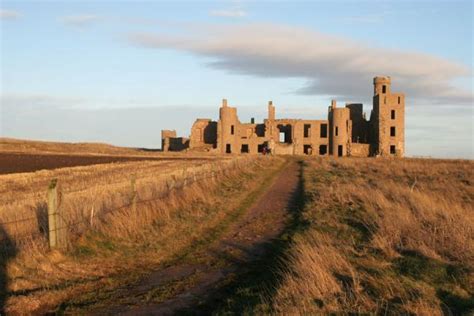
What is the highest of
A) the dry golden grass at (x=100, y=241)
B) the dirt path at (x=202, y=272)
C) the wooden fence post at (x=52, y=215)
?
the wooden fence post at (x=52, y=215)

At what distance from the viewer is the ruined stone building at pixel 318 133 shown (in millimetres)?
68562

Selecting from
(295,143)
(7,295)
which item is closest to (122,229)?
(7,295)

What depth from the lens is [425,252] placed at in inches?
358

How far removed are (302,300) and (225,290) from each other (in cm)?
188

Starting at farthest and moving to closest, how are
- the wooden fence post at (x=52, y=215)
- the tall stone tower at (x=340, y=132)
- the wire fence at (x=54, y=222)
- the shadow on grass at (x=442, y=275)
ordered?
1. the tall stone tower at (x=340, y=132)
2. the wire fence at (x=54, y=222)
3. the wooden fence post at (x=52, y=215)
4. the shadow on grass at (x=442, y=275)

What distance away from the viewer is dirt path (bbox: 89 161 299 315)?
747 centimetres

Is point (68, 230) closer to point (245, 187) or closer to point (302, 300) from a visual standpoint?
point (302, 300)

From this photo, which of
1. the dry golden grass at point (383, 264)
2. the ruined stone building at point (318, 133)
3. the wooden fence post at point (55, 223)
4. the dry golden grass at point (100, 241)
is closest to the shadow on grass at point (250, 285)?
the dry golden grass at point (383, 264)

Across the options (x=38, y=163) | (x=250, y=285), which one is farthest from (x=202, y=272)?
(x=38, y=163)

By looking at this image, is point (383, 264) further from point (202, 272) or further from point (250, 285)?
point (202, 272)

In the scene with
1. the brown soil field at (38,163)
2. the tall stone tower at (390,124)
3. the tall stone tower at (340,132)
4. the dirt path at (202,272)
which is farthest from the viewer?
the tall stone tower at (340,132)

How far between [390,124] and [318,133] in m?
8.86

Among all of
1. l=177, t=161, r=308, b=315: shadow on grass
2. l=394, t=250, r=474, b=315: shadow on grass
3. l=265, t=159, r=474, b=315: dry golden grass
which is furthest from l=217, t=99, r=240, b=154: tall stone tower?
l=394, t=250, r=474, b=315: shadow on grass

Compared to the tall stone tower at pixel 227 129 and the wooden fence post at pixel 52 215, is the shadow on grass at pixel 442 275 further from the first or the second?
the tall stone tower at pixel 227 129
